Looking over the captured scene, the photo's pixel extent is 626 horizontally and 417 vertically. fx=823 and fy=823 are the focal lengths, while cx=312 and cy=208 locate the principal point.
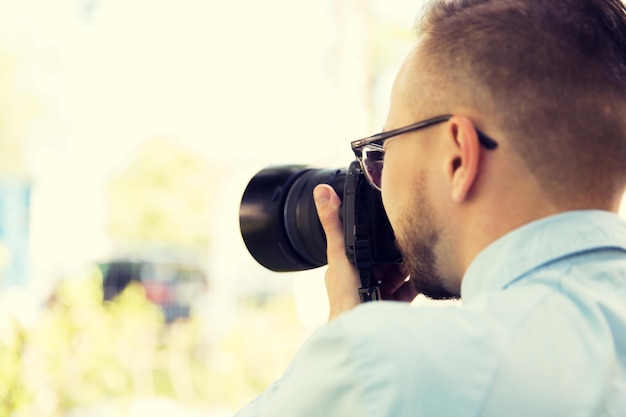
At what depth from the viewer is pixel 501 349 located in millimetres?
670

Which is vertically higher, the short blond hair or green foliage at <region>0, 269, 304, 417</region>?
the short blond hair

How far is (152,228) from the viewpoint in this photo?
8234 mm

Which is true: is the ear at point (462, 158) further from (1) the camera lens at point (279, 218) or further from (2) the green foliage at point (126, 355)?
(2) the green foliage at point (126, 355)

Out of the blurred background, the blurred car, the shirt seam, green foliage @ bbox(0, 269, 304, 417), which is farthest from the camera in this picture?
the blurred car

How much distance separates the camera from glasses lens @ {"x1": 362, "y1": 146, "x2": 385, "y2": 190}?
1097 mm

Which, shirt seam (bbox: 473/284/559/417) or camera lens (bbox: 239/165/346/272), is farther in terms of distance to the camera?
camera lens (bbox: 239/165/346/272)

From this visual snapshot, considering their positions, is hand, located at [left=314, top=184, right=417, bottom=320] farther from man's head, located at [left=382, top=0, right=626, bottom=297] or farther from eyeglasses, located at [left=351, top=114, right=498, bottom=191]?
man's head, located at [left=382, top=0, right=626, bottom=297]

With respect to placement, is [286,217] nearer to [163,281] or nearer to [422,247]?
[422,247]

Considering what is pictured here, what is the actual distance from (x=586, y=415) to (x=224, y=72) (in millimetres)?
6543

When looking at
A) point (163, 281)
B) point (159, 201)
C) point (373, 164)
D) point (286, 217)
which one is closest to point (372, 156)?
point (373, 164)

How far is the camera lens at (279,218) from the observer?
132 cm

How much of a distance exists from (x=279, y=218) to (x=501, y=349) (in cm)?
70

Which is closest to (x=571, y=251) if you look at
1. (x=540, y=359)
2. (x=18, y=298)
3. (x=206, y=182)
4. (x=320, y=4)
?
(x=540, y=359)

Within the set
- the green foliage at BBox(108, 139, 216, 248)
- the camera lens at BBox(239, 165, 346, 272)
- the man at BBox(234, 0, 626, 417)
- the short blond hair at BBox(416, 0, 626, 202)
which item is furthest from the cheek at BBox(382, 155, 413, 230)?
the green foliage at BBox(108, 139, 216, 248)
